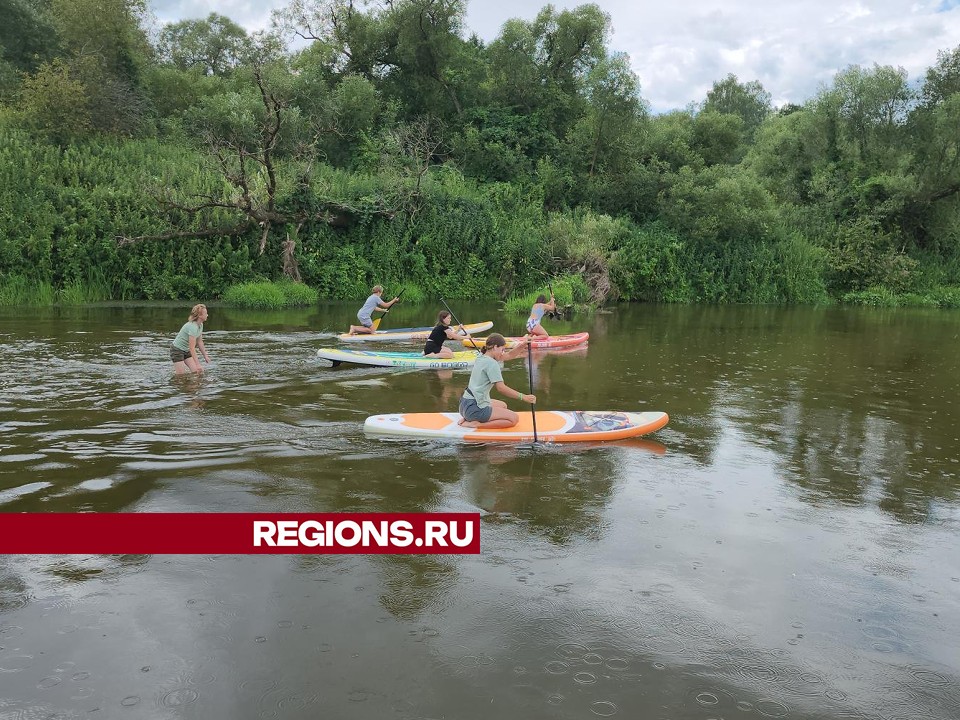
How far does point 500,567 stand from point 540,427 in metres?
3.38

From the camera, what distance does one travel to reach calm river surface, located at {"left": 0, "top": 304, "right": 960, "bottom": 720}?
3.84 m

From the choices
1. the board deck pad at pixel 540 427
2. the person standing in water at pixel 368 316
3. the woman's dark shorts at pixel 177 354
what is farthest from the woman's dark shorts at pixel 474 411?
the person standing in water at pixel 368 316

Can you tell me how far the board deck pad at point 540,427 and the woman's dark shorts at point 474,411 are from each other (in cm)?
16

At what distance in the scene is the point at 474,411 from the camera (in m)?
8.40

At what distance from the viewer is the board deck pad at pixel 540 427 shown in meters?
8.26

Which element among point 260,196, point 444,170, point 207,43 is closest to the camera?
point 260,196

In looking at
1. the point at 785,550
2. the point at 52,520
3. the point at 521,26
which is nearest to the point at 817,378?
the point at 785,550

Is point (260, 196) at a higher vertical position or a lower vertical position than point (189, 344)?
higher

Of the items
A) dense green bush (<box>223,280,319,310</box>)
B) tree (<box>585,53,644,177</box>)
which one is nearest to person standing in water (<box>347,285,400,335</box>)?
dense green bush (<box>223,280,319,310</box>)

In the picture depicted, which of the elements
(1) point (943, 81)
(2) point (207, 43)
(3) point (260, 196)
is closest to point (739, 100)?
(1) point (943, 81)

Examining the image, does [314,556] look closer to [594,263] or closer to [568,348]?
[568,348]

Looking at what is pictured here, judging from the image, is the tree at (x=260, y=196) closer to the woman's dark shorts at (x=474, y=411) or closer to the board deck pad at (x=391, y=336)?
the board deck pad at (x=391, y=336)

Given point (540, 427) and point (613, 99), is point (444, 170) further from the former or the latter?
point (540, 427)

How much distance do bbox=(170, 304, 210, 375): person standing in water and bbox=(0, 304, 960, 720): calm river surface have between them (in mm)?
403
